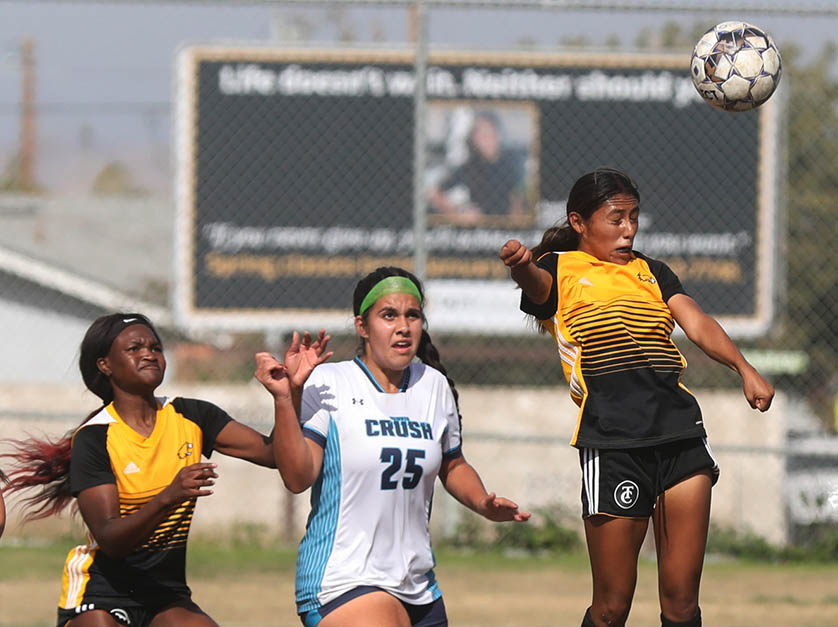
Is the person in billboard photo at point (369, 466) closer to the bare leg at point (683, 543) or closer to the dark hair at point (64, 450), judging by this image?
the bare leg at point (683, 543)

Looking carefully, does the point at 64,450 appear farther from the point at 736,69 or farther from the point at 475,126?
the point at 475,126

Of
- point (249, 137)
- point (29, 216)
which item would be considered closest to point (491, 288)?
point (249, 137)

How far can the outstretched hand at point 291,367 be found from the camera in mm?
4376

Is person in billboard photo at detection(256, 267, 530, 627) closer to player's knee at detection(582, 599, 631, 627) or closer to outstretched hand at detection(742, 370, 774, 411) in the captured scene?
player's knee at detection(582, 599, 631, 627)

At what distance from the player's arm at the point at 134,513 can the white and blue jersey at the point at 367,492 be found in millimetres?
420

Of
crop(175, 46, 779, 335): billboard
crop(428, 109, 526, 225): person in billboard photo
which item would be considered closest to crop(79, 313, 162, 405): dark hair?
crop(175, 46, 779, 335): billboard

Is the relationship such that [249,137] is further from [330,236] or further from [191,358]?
[191,358]

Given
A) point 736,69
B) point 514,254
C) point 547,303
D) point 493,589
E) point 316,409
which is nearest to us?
point 514,254

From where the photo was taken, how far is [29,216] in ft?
68.2

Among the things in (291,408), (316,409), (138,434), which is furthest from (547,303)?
(138,434)

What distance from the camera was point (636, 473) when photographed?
4.71 metres

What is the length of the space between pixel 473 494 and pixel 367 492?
46 cm

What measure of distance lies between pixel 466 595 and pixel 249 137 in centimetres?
434

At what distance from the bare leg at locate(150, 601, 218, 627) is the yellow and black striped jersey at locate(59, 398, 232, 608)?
2.3 inches
